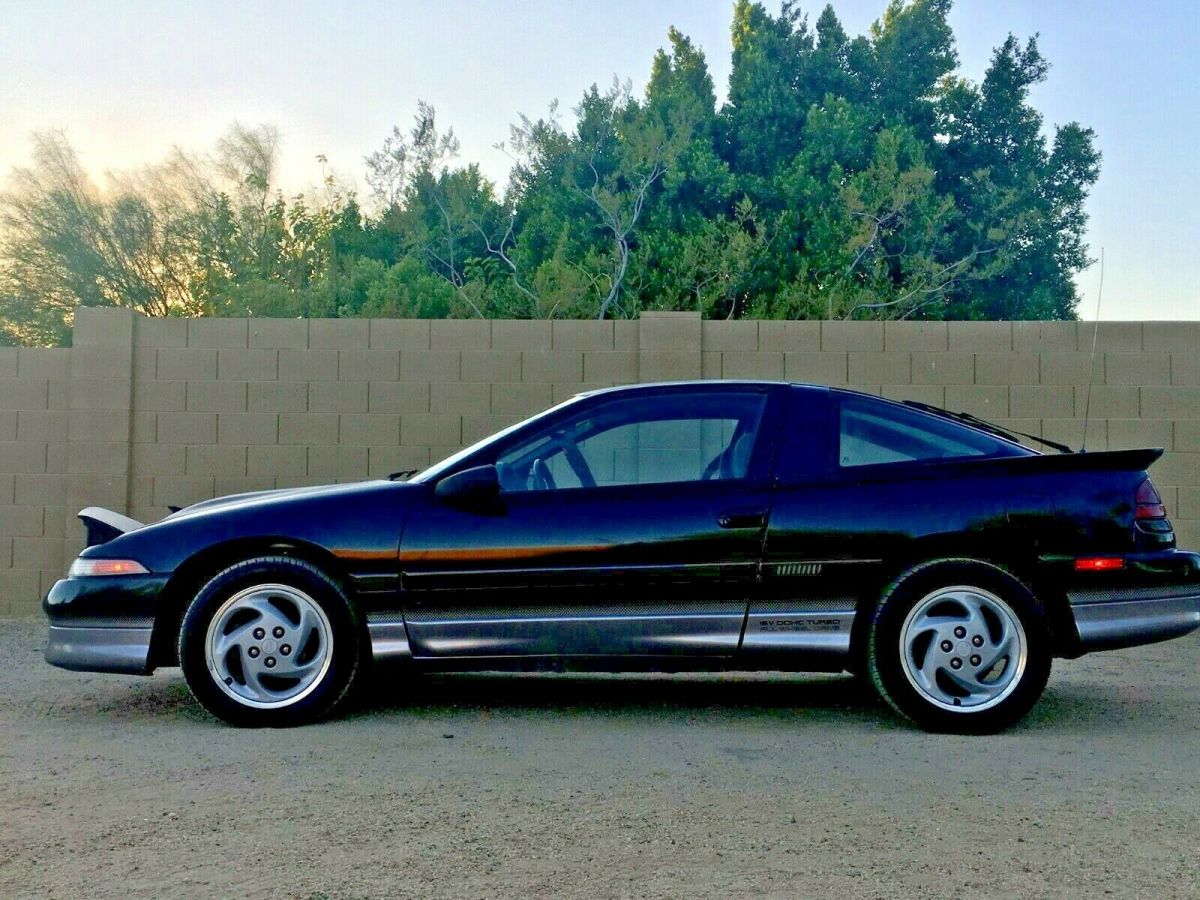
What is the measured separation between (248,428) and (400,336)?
1.26 meters

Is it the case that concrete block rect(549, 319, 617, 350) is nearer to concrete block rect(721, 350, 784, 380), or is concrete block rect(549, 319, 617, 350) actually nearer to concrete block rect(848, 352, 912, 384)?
concrete block rect(721, 350, 784, 380)

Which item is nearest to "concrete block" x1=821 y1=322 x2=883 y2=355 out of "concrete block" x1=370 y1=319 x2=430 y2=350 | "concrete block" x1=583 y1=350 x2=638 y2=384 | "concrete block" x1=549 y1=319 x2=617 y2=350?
"concrete block" x1=583 y1=350 x2=638 y2=384

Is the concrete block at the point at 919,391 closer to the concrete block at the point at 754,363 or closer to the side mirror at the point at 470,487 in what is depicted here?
the concrete block at the point at 754,363

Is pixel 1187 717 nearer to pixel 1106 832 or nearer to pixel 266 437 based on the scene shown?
pixel 1106 832

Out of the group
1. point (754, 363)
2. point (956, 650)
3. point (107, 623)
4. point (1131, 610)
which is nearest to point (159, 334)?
point (754, 363)

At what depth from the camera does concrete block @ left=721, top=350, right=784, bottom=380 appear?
31.9 feet

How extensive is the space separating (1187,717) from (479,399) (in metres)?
5.29

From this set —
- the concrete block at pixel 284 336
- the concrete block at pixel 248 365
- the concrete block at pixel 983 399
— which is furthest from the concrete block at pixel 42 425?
the concrete block at pixel 983 399

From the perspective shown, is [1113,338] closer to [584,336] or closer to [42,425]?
[584,336]

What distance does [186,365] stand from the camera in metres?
9.98

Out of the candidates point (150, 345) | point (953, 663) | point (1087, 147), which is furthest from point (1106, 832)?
point (1087, 147)

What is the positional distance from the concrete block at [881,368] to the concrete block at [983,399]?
0.37 m

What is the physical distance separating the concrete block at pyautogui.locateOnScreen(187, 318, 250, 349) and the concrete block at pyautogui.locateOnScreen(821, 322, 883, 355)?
13.5 feet

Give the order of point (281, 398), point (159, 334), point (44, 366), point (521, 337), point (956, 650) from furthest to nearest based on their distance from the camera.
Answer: point (44, 366) → point (159, 334) → point (281, 398) → point (521, 337) → point (956, 650)
